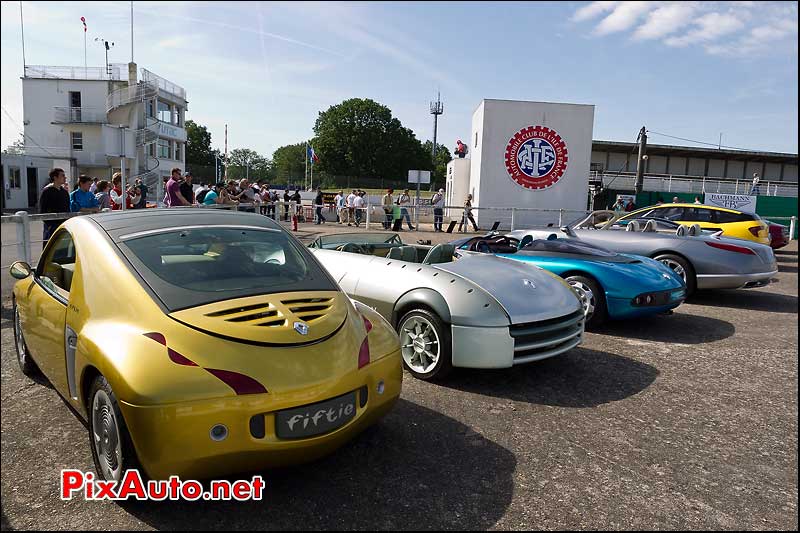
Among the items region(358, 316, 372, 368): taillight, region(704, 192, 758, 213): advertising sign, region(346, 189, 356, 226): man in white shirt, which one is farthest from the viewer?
region(704, 192, 758, 213): advertising sign

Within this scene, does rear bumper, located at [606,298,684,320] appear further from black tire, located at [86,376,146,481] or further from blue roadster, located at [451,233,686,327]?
black tire, located at [86,376,146,481]

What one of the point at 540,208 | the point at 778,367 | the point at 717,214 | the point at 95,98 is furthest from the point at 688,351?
the point at 95,98

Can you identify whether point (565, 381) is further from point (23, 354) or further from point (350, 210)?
point (350, 210)

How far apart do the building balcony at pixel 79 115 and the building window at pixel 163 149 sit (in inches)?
230

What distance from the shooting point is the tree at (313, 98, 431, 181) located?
8231 cm

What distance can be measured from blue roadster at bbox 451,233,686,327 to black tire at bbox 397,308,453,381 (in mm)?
1414

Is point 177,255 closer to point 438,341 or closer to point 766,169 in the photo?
point 438,341

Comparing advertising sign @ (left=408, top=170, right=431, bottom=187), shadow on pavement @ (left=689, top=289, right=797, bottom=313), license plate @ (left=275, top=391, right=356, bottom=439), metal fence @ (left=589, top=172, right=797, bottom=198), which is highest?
metal fence @ (left=589, top=172, right=797, bottom=198)

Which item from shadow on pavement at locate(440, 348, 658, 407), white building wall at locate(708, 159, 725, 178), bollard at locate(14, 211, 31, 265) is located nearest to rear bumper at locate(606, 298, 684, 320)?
shadow on pavement at locate(440, 348, 658, 407)

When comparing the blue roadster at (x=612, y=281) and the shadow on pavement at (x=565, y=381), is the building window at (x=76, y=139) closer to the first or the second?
the blue roadster at (x=612, y=281)

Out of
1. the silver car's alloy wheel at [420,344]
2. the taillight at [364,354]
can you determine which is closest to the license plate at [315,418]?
the taillight at [364,354]

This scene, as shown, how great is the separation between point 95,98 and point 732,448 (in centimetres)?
5615

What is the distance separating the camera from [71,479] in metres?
2.87

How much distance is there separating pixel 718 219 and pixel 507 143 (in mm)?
10366
